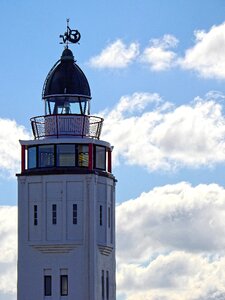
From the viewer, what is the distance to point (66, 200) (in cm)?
8875

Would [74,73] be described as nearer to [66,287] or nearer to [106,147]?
[106,147]

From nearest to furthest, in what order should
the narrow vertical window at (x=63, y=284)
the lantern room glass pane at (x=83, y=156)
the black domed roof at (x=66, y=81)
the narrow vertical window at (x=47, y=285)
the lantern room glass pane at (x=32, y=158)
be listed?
the narrow vertical window at (x=63, y=284) → the narrow vertical window at (x=47, y=285) → the lantern room glass pane at (x=83, y=156) → the lantern room glass pane at (x=32, y=158) → the black domed roof at (x=66, y=81)

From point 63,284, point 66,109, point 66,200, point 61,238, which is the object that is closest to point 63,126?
point 66,109

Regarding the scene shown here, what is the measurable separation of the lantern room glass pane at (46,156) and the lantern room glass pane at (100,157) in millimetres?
2643

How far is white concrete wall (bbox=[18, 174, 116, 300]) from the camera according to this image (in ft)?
290

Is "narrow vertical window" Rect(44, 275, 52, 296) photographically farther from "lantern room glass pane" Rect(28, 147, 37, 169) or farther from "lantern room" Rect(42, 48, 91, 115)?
"lantern room" Rect(42, 48, 91, 115)

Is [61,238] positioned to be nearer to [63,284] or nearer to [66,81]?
[63,284]

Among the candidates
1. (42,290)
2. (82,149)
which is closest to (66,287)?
(42,290)

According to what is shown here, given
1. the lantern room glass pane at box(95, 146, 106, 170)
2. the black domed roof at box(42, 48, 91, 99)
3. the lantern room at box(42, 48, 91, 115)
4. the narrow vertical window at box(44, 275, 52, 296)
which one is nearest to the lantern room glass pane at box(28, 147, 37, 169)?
the lantern room at box(42, 48, 91, 115)

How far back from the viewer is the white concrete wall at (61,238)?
8825cm

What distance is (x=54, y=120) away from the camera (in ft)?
296

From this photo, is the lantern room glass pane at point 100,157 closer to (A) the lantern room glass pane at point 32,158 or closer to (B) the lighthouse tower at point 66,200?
(B) the lighthouse tower at point 66,200

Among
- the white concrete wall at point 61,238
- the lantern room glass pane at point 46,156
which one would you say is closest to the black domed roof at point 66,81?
the lantern room glass pane at point 46,156

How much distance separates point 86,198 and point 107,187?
232 cm
